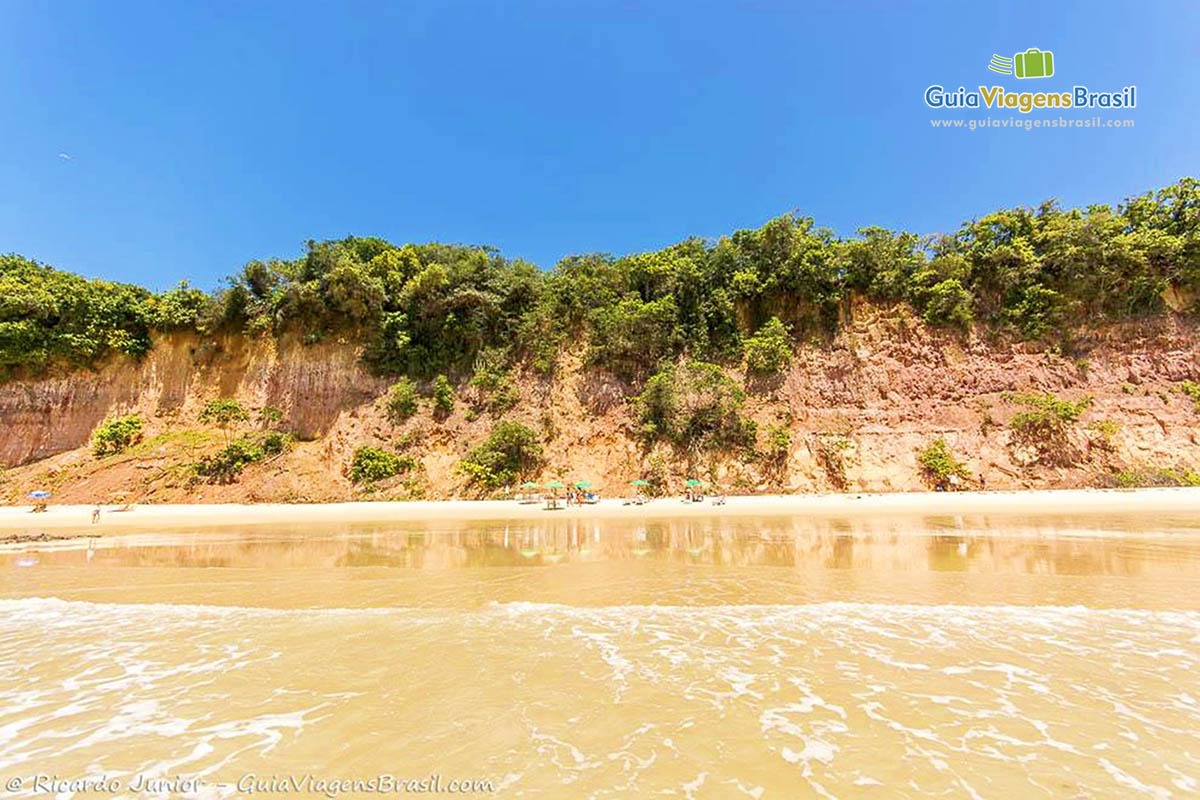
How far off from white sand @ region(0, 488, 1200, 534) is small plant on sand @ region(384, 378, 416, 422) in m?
7.31

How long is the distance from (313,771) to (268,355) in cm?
3623

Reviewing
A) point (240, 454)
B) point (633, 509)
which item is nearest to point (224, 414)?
point (240, 454)

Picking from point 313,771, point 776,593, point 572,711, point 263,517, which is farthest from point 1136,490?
point 263,517

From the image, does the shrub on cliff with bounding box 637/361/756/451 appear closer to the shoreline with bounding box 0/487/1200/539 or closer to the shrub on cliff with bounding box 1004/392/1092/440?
the shoreline with bounding box 0/487/1200/539

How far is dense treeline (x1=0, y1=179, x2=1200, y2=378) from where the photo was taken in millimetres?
28797

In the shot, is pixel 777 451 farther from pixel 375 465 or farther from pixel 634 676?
pixel 634 676

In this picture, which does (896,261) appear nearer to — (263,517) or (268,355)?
(263,517)

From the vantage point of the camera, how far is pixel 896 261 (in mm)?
31062

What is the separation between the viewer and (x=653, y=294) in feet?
111

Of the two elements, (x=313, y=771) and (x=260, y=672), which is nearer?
(x=313, y=771)

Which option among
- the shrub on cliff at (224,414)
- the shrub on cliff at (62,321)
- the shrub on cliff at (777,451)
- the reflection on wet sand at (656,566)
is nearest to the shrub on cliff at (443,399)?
the shrub on cliff at (224,414)

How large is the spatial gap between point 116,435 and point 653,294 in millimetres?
34523

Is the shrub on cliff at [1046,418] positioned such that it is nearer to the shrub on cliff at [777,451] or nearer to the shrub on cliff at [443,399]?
the shrub on cliff at [777,451]

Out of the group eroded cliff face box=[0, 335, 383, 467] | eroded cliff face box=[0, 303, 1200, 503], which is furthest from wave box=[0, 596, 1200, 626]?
eroded cliff face box=[0, 335, 383, 467]
